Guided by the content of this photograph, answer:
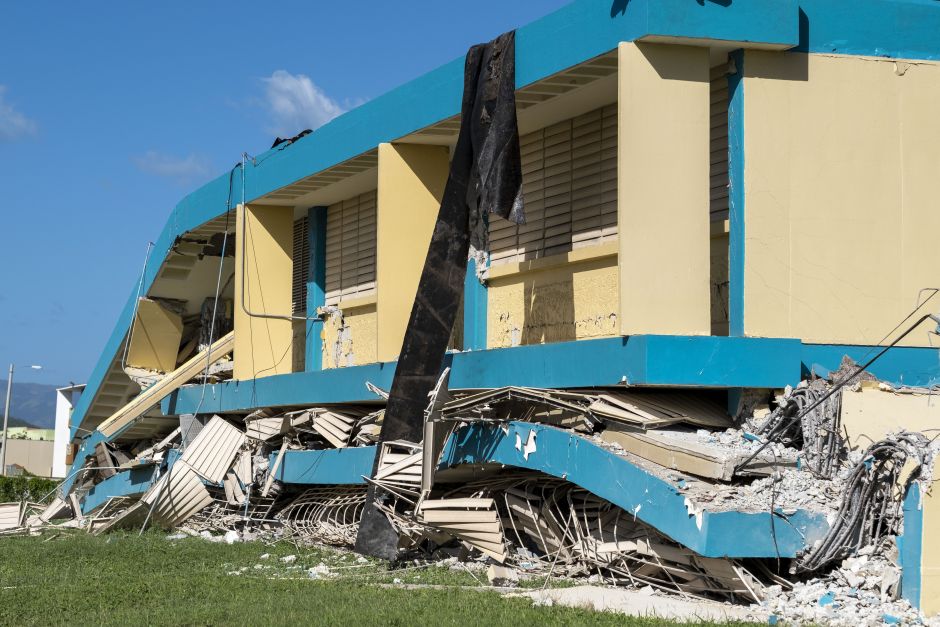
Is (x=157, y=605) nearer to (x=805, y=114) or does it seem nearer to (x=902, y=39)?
(x=805, y=114)

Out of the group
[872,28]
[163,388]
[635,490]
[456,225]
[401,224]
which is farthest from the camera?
[163,388]

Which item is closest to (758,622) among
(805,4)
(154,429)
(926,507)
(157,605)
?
(926,507)

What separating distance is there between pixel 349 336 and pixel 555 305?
6.29 m

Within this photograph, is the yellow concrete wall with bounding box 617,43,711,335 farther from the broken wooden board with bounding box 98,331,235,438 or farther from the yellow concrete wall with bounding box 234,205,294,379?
the broken wooden board with bounding box 98,331,235,438

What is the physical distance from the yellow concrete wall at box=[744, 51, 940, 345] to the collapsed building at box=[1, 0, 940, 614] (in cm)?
2

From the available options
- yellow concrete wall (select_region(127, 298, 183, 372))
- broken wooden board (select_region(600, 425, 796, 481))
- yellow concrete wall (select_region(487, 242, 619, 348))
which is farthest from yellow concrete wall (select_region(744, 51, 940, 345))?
yellow concrete wall (select_region(127, 298, 183, 372))

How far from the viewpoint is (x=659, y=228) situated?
11.6 m

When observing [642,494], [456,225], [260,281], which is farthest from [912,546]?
[260,281]

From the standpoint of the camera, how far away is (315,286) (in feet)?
70.1

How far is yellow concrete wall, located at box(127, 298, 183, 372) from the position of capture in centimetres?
2439

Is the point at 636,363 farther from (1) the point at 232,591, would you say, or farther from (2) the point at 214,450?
(2) the point at 214,450

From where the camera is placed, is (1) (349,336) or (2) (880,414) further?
(1) (349,336)

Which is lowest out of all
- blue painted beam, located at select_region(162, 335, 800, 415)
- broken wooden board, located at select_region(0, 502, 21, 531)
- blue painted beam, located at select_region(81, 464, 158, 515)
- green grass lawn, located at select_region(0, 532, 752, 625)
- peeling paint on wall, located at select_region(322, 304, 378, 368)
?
broken wooden board, located at select_region(0, 502, 21, 531)

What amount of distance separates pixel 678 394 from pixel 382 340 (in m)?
4.99
